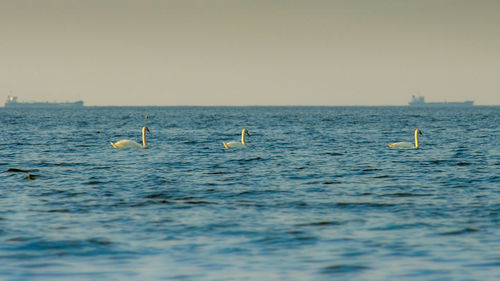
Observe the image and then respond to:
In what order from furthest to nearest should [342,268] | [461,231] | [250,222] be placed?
[250,222], [461,231], [342,268]

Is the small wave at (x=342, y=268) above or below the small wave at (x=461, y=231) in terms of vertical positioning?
above

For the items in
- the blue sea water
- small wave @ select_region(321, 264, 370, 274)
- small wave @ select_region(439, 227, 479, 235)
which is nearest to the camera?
small wave @ select_region(321, 264, 370, 274)

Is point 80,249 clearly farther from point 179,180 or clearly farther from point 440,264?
point 179,180

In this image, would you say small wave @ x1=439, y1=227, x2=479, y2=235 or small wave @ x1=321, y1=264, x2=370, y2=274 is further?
small wave @ x1=439, y1=227, x2=479, y2=235

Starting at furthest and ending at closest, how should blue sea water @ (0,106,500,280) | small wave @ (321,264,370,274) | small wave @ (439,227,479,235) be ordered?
small wave @ (439,227,479,235), blue sea water @ (0,106,500,280), small wave @ (321,264,370,274)

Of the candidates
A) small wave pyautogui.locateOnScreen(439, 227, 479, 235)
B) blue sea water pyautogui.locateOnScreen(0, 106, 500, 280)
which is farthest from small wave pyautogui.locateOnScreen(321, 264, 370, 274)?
small wave pyautogui.locateOnScreen(439, 227, 479, 235)

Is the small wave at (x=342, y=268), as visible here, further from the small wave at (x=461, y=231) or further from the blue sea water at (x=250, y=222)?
the small wave at (x=461, y=231)

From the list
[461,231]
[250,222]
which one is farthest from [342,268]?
[250,222]

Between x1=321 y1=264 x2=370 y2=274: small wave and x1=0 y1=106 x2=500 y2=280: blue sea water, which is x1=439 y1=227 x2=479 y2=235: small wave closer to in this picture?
x1=0 y1=106 x2=500 y2=280: blue sea water

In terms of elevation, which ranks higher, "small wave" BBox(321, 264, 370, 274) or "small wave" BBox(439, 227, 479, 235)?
"small wave" BBox(321, 264, 370, 274)

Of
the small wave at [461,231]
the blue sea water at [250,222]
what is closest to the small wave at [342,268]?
the blue sea water at [250,222]

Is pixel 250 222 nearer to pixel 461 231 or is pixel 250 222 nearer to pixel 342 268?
pixel 342 268

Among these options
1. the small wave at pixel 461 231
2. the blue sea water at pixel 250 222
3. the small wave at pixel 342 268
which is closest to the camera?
the small wave at pixel 342 268

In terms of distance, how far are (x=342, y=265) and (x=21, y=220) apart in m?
7.36
